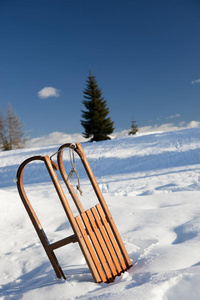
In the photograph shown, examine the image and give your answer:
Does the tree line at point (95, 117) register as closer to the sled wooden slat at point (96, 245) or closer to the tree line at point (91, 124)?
the tree line at point (91, 124)

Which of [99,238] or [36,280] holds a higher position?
[99,238]

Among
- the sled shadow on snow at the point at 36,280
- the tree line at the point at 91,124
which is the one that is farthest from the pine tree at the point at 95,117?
the sled shadow on snow at the point at 36,280

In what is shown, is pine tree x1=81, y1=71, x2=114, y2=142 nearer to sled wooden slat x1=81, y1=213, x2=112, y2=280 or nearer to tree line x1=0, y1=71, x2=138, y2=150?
tree line x1=0, y1=71, x2=138, y2=150

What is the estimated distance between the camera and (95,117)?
2625 centimetres

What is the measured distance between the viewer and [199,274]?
1.93m

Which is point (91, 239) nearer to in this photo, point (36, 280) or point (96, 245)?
point (96, 245)

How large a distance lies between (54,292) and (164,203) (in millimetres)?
2988

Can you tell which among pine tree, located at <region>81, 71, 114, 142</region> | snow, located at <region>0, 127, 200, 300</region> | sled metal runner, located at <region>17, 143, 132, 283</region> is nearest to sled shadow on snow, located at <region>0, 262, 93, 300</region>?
Answer: snow, located at <region>0, 127, 200, 300</region>

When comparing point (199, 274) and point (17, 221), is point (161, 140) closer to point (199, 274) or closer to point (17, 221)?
point (17, 221)

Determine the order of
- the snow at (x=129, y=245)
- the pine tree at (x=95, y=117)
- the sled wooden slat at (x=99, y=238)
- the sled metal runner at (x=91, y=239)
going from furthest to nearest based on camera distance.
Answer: the pine tree at (x=95, y=117) → the sled wooden slat at (x=99, y=238) → the sled metal runner at (x=91, y=239) → the snow at (x=129, y=245)

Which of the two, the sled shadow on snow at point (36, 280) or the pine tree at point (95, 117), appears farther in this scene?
the pine tree at point (95, 117)

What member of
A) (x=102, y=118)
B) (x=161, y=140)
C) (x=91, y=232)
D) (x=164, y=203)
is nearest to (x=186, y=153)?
(x=161, y=140)

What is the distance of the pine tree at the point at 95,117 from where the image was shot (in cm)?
2642

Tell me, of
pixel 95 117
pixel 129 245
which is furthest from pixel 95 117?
pixel 129 245
